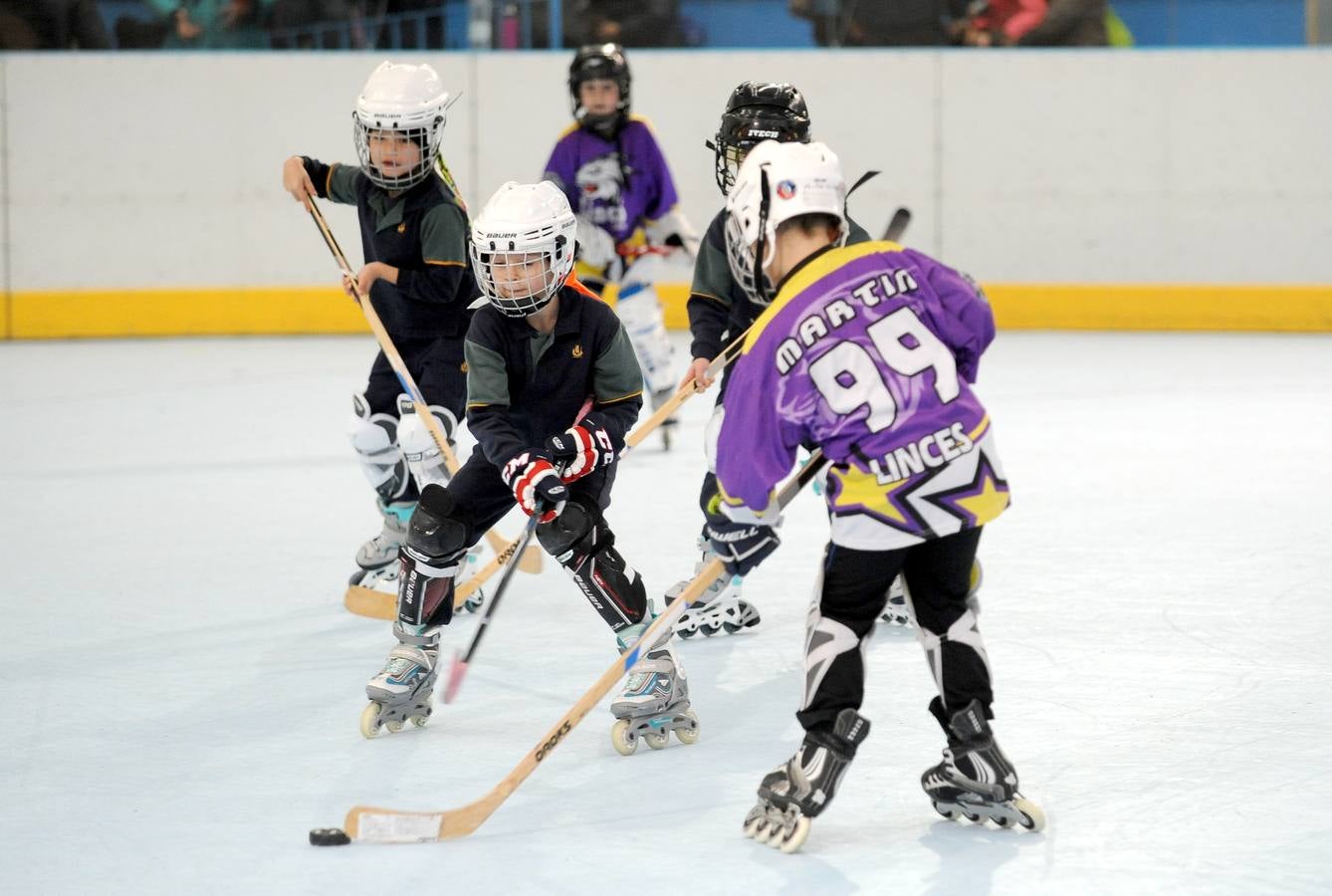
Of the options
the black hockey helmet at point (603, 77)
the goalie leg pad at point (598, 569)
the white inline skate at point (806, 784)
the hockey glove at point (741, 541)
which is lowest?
the white inline skate at point (806, 784)

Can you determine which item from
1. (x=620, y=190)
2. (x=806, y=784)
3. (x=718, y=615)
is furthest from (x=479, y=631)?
(x=620, y=190)

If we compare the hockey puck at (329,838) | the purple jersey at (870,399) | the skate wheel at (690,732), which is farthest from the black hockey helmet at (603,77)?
the hockey puck at (329,838)

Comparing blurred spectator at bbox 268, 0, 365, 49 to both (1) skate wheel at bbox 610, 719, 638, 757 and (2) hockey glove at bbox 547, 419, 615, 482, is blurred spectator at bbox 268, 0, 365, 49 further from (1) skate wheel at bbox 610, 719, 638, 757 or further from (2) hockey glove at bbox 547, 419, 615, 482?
(1) skate wheel at bbox 610, 719, 638, 757

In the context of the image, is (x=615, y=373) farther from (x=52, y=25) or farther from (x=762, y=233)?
(x=52, y=25)

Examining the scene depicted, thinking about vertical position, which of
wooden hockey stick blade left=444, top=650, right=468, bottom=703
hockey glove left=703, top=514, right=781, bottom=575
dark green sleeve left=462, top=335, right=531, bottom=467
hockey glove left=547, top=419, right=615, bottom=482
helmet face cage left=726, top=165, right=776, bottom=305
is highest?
helmet face cage left=726, top=165, right=776, bottom=305

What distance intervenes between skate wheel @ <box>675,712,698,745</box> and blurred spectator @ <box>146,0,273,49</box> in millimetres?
7315

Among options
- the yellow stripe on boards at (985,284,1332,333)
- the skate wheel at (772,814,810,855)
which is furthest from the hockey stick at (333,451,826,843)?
the yellow stripe on boards at (985,284,1332,333)

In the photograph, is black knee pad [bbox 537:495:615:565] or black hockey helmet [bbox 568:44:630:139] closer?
black knee pad [bbox 537:495:615:565]

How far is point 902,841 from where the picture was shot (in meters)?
2.63

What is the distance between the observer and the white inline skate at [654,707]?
3.07 m

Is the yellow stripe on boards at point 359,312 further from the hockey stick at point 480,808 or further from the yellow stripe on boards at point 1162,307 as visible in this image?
the hockey stick at point 480,808

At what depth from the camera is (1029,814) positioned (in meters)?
2.64

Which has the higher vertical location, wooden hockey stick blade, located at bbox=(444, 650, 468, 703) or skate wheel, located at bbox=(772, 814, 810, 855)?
wooden hockey stick blade, located at bbox=(444, 650, 468, 703)

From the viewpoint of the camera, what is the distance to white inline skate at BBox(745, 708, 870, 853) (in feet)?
8.48
